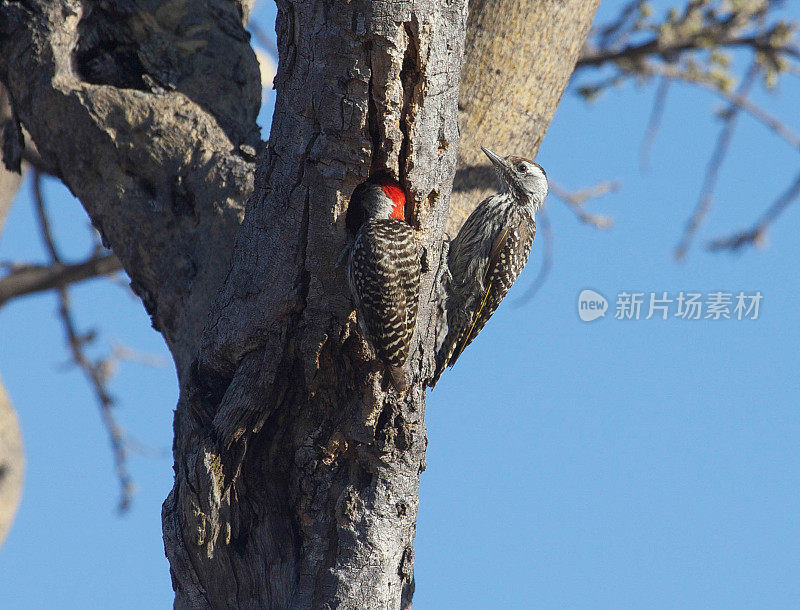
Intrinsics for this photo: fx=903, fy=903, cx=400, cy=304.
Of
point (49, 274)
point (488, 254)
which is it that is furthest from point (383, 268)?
point (49, 274)

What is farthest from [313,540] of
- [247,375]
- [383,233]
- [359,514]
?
[383,233]

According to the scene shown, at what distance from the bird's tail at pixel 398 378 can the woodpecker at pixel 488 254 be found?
3.26ft

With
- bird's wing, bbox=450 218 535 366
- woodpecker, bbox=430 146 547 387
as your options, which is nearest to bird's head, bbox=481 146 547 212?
woodpecker, bbox=430 146 547 387

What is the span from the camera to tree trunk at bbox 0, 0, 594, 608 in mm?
3463

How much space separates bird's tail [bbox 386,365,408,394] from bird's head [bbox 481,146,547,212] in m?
1.66

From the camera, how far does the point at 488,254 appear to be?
5.02 meters

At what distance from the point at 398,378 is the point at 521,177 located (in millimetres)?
1874

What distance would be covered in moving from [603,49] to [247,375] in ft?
12.8

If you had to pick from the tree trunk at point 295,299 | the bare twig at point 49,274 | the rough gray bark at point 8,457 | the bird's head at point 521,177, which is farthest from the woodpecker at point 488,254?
the rough gray bark at point 8,457

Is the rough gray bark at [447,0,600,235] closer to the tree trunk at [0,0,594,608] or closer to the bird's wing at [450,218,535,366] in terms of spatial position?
the bird's wing at [450,218,535,366]

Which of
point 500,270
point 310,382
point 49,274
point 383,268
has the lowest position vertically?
point 310,382

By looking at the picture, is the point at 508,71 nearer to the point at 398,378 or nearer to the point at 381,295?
the point at 381,295

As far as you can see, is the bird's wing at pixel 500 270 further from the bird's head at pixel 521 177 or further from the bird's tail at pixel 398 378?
the bird's tail at pixel 398 378

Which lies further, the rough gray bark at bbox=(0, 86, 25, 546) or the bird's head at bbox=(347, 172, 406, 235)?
the rough gray bark at bbox=(0, 86, 25, 546)
